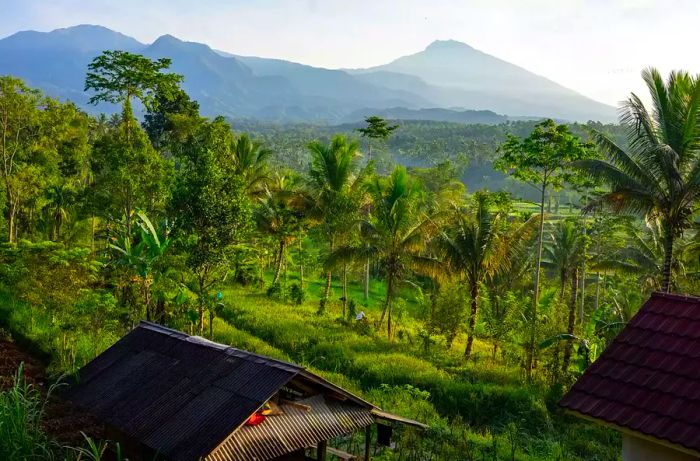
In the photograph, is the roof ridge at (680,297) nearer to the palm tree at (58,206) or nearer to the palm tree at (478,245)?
the palm tree at (478,245)

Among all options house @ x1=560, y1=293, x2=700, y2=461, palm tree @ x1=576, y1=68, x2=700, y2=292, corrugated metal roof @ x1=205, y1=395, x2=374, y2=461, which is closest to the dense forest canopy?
palm tree @ x1=576, y1=68, x2=700, y2=292

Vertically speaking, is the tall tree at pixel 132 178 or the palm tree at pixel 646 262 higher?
the tall tree at pixel 132 178

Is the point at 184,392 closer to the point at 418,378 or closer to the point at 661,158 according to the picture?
the point at 418,378

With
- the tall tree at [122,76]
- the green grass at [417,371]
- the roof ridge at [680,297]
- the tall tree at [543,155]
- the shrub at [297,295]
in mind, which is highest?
the tall tree at [122,76]

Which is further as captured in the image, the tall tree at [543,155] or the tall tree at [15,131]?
the tall tree at [15,131]

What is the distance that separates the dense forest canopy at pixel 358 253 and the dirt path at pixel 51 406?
50 centimetres

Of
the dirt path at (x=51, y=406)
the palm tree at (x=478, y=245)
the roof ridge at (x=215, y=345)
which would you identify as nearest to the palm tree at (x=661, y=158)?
the palm tree at (x=478, y=245)

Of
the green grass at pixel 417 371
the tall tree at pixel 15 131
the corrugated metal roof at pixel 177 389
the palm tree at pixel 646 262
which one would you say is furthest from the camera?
the tall tree at pixel 15 131

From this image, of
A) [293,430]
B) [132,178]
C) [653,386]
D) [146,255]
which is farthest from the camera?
[132,178]

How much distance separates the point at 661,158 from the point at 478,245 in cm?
666

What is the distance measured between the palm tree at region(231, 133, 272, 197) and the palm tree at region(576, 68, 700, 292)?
1695cm

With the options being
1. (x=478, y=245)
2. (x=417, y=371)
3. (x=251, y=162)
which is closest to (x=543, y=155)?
(x=478, y=245)

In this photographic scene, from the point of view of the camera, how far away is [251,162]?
1113 inches

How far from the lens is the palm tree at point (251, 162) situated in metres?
27.8
